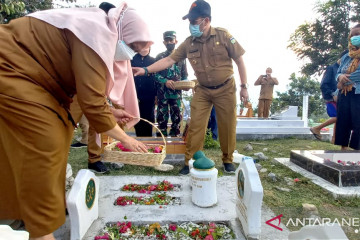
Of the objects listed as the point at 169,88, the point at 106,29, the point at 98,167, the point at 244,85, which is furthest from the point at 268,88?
the point at 106,29

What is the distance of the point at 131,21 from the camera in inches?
72.8

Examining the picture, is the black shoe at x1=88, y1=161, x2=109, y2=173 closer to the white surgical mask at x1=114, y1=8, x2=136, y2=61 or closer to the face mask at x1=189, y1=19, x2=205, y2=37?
the white surgical mask at x1=114, y1=8, x2=136, y2=61

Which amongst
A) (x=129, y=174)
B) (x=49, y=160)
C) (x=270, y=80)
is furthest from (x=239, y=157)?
(x=270, y=80)

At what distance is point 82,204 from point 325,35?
24.9m

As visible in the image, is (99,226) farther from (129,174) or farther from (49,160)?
(129,174)

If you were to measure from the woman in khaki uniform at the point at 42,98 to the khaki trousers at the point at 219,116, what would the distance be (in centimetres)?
192

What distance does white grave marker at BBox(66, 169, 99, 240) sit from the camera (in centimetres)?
180

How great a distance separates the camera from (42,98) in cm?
162

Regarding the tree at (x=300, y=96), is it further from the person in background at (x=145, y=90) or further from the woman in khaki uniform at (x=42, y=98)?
the woman in khaki uniform at (x=42, y=98)

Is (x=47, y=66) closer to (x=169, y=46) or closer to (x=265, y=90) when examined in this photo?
(x=169, y=46)

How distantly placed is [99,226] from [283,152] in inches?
161

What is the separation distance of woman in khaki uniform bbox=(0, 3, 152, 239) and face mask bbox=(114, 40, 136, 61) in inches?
4.6

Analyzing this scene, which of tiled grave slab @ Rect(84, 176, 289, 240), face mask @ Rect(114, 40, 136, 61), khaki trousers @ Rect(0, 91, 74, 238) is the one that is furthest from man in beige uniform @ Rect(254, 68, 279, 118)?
khaki trousers @ Rect(0, 91, 74, 238)

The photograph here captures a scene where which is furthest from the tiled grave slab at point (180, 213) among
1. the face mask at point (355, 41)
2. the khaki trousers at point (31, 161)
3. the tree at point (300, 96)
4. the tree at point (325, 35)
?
the tree at point (325, 35)
